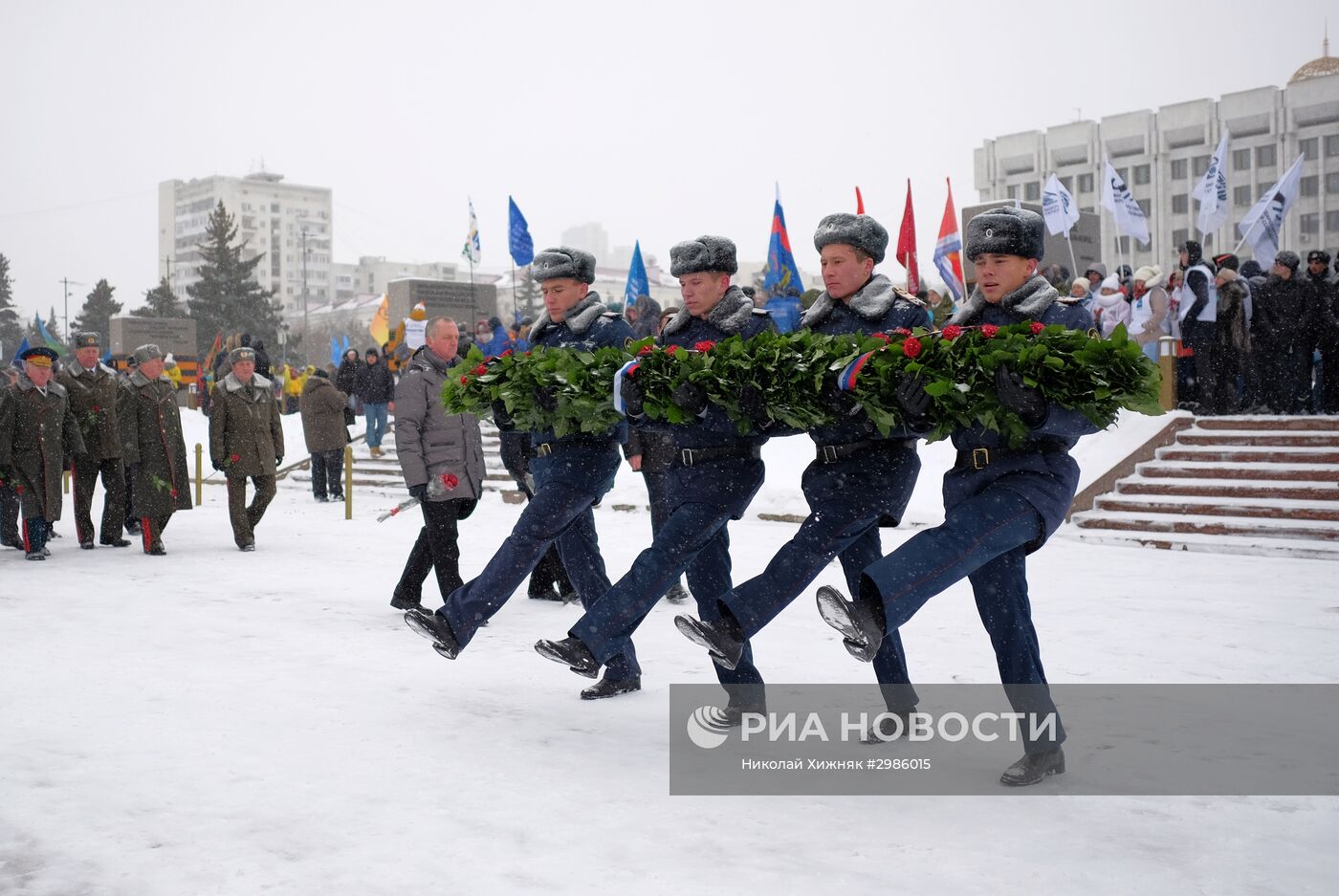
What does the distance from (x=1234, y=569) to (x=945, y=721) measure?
6.10m

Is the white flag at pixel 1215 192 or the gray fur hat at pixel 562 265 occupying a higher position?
the white flag at pixel 1215 192

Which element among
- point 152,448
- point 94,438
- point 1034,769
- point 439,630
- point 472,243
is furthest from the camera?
point 472,243

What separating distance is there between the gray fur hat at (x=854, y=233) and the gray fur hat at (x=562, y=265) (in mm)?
1389

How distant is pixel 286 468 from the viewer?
22516 millimetres

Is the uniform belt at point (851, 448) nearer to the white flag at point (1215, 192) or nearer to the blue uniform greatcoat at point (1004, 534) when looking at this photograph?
the blue uniform greatcoat at point (1004, 534)

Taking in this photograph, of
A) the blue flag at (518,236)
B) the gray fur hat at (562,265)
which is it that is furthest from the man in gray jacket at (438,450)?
the blue flag at (518,236)

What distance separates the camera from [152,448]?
12.0 meters

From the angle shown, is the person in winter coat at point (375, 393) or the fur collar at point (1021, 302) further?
the person in winter coat at point (375, 393)

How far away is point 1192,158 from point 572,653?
99466mm

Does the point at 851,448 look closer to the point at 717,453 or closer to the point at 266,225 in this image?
the point at 717,453

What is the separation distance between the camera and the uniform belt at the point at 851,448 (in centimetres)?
481

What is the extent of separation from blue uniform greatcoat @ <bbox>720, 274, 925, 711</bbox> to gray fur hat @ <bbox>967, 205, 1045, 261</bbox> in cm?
45

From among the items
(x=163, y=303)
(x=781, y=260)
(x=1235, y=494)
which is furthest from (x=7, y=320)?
(x=1235, y=494)

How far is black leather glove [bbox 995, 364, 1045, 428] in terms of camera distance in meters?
4.09
